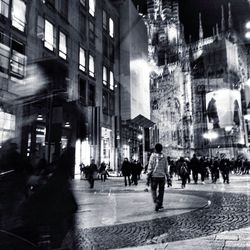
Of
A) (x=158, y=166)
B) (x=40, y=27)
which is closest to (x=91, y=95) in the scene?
(x=40, y=27)

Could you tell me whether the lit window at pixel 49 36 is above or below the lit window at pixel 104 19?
below

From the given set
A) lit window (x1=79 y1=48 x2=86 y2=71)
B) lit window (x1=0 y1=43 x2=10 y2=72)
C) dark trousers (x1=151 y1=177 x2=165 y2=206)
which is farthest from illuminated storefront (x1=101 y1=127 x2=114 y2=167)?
dark trousers (x1=151 y1=177 x2=165 y2=206)

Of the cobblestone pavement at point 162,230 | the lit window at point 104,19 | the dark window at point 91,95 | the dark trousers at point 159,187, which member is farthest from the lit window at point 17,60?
the lit window at point 104,19

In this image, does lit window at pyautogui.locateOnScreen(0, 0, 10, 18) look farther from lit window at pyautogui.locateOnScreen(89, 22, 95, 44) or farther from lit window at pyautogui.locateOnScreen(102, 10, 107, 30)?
lit window at pyautogui.locateOnScreen(102, 10, 107, 30)

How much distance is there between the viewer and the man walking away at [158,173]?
8.03 m

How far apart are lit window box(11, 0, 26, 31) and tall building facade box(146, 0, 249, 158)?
163ft

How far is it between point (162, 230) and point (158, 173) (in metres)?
2.56

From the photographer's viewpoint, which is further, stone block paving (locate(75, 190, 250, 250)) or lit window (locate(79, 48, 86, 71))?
lit window (locate(79, 48, 86, 71))

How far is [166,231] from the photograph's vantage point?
5.52 meters

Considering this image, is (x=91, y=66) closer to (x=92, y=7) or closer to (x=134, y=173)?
(x=92, y=7)

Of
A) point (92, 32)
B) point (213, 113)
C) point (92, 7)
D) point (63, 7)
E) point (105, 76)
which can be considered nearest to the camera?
point (63, 7)

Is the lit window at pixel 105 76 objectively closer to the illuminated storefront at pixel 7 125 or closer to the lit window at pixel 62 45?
the lit window at pixel 62 45

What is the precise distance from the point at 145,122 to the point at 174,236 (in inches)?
1551

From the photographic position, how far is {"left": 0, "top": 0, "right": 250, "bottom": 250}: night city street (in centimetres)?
382
